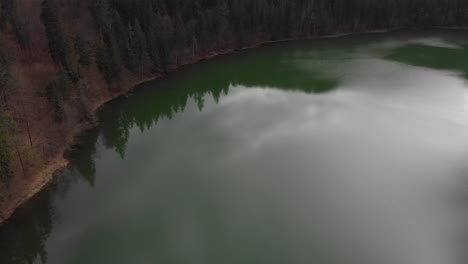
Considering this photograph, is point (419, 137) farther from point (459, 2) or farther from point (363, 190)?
point (459, 2)

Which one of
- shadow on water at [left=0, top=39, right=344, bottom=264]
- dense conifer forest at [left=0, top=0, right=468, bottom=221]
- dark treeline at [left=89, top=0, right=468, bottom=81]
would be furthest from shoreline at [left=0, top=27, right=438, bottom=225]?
dark treeline at [left=89, top=0, right=468, bottom=81]

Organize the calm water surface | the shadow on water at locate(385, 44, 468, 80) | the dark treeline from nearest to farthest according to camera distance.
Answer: the calm water surface
the dark treeline
the shadow on water at locate(385, 44, 468, 80)

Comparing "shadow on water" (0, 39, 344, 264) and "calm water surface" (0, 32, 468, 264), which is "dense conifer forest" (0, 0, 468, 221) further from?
"calm water surface" (0, 32, 468, 264)

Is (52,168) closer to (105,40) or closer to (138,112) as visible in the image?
(138,112)

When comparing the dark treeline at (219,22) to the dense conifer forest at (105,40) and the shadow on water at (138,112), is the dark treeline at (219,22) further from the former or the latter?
the shadow on water at (138,112)

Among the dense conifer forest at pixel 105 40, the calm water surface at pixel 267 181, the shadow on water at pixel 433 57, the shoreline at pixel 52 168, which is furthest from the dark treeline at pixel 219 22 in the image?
the shadow on water at pixel 433 57

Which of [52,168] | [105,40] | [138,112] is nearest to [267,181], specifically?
[52,168]
